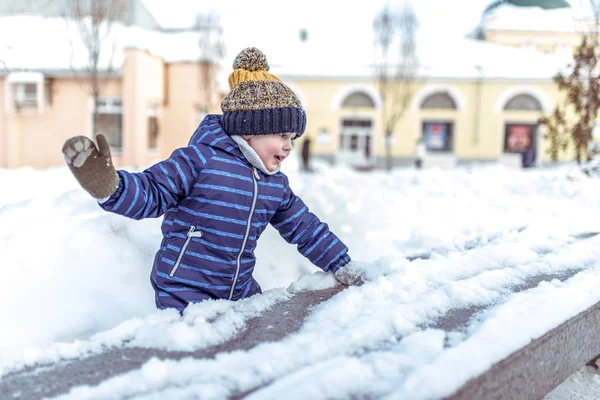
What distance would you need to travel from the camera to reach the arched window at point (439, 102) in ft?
67.1

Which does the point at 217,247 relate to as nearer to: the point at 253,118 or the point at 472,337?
the point at 253,118

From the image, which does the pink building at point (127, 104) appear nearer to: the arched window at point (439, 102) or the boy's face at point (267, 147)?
the arched window at point (439, 102)

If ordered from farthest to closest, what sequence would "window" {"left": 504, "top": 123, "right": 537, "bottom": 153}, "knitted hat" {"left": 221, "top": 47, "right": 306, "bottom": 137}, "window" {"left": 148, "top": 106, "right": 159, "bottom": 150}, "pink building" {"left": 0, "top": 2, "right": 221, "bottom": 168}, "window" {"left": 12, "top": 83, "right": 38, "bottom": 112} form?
"window" {"left": 504, "top": 123, "right": 537, "bottom": 153} < "window" {"left": 148, "top": 106, "right": 159, "bottom": 150} < "pink building" {"left": 0, "top": 2, "right": 221, "bottom": 168} < "window" {"left": 12, "top": 83, "right": 38, "bottom": 112} < "knitted hat" {"left": 221, "top": 47, "right": 306, "bottom": 137}

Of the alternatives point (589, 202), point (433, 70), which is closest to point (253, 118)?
point (589, 202)

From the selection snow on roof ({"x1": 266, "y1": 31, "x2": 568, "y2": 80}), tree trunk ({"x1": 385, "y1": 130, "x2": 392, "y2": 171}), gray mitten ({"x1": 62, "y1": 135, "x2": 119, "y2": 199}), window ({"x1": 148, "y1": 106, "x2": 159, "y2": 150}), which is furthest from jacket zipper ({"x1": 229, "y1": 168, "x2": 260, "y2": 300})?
tree trunk ({"x1": 385, "y1": 130, "x2": 392, "y2": 171})

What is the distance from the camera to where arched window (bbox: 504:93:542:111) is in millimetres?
20047

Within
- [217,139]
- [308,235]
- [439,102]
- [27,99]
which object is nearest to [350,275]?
[308,235]

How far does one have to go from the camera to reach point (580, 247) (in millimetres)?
2656

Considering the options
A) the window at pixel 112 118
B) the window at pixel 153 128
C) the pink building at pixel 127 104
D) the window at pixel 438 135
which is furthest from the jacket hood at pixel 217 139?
the window at pixel 438 135

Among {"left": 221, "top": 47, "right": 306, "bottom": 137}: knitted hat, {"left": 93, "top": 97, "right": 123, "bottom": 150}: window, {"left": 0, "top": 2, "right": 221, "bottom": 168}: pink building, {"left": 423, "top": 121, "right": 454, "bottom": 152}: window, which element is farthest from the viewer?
{"left": 423, "top": 121, "right": 454, "bottom": 152}: window

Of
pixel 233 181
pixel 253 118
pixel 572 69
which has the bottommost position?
pixel 233 181

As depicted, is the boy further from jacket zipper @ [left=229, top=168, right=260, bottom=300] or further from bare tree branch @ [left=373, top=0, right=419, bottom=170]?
bare tree branch @ [left=373, top=0, right=419, bottom=170]

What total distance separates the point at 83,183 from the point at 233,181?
21.4 inches

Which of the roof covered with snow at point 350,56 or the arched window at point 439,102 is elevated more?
the roof covered with snow at point 350,56
